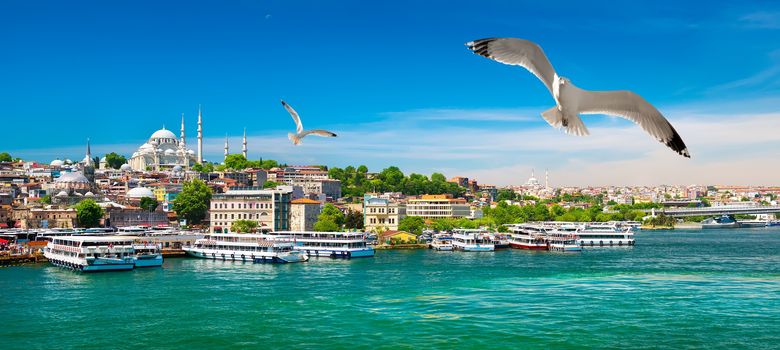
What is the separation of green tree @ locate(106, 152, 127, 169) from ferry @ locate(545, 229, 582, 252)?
40724 mm

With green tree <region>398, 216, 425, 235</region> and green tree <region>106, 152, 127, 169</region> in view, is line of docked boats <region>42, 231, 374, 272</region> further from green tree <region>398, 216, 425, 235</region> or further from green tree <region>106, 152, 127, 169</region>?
green tree <region>106, 152, 127, 169</region>

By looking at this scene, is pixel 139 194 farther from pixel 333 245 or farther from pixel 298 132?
pixel 298 132

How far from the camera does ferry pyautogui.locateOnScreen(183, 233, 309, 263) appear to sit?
1859cm

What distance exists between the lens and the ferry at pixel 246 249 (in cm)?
1859

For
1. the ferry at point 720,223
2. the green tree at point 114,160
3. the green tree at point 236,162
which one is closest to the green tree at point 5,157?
the green tree at point 114,160

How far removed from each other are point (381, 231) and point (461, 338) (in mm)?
19059

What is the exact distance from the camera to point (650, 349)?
7.99 meters

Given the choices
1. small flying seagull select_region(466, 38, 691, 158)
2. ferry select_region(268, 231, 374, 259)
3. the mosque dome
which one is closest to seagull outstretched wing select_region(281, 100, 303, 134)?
small flying seagull select_region(466, 38, 691, 158)

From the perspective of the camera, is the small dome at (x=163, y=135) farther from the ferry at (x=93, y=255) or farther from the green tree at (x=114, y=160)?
the ferry at (x=93, y=255)

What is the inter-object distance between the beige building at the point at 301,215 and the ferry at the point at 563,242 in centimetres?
863

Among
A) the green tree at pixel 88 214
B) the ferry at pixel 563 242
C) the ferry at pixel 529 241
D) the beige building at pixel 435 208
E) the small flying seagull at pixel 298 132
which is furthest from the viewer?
the beige building at pixel 435 208

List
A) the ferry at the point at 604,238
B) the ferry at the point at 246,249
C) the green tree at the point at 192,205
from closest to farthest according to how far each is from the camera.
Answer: the ferry at the point at 246,249 → the ferry at the point at 604,238 → the green tree at the point at 192,205

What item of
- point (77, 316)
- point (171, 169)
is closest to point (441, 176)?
point (171, 169)

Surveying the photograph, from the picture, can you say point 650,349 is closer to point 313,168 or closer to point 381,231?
point 381,231
